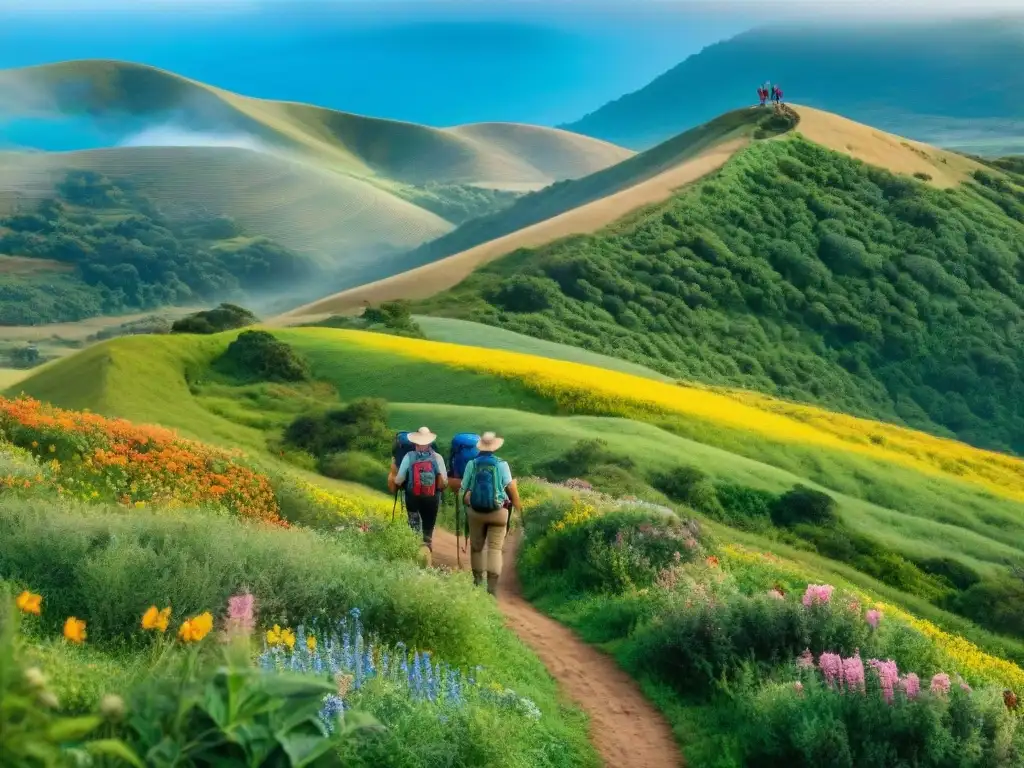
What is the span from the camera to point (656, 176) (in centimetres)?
9706

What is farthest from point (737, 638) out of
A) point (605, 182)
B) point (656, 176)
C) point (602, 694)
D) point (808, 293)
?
point (605, 182)

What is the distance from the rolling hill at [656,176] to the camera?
224 feet

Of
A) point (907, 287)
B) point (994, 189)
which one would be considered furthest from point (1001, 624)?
point (994, 189)

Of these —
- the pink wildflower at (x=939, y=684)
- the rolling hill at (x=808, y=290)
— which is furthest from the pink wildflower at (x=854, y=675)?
the rolling hill at (x=808, y=290)

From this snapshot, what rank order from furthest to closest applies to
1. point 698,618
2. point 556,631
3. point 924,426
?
point 924,426 < point 556,631 < point 698,618

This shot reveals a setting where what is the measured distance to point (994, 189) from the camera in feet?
319

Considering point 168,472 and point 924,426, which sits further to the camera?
point 924,426

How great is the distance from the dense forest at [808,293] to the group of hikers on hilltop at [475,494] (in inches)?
1721

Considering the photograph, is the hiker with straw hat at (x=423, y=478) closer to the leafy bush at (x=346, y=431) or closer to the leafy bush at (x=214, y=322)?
the leafy bush at (x=346, y=431)

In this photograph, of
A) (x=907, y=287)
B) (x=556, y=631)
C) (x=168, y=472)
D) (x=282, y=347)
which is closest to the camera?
(x=556, y=631)

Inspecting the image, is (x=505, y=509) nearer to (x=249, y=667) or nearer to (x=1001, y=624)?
(x=249, y=667)

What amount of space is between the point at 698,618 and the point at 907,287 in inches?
2879

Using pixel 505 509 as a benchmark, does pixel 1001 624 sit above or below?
below

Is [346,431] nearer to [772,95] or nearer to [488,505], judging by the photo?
[488,505]
